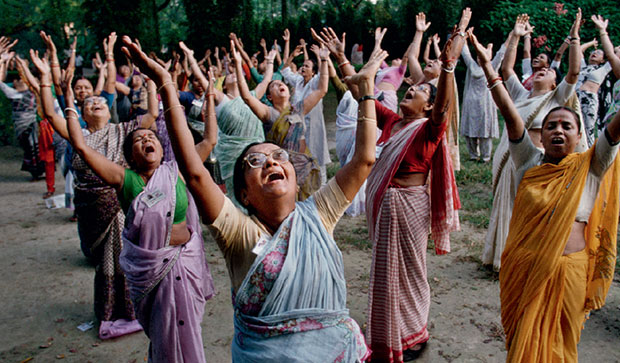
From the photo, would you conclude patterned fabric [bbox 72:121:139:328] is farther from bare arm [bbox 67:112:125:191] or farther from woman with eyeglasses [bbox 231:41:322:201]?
woman with eyeglasses [bbox 231:41:322:201]

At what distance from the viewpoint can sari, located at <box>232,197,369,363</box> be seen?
5.76 feet

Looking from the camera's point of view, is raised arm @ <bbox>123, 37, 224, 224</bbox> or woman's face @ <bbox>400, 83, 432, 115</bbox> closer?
raised arm @ <bbox>123, 37, 224, 224</bbox>

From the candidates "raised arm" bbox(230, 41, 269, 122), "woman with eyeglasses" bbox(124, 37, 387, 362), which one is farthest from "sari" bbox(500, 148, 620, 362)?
"raised arm" bbox(230, 41, 269, 122)

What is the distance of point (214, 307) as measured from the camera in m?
4.31

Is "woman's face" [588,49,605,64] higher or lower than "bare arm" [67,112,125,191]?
higher

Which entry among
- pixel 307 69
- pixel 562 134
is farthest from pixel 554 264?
pixel 307 69

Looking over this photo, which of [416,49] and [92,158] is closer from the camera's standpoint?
[92,158]

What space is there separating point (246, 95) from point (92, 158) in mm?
2132

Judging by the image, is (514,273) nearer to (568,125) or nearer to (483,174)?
(568,125)

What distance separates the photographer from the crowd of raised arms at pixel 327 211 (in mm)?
1823

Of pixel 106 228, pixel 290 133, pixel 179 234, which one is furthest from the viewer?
pixel 290 133

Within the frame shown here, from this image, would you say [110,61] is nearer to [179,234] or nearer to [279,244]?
[179,234]

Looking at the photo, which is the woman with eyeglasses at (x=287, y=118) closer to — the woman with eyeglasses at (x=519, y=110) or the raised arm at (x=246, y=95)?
the raised arm at (x=246, y=95)

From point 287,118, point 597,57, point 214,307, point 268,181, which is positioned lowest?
point 214,307
